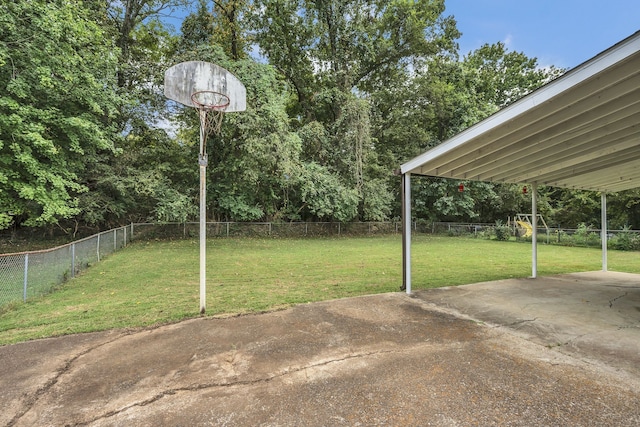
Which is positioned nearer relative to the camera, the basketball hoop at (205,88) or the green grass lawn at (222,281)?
the green grass lawn at (222,281)

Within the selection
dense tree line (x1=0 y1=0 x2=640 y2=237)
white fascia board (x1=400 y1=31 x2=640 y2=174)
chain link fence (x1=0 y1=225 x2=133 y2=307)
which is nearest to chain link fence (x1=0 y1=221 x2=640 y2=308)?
chain link fence (x1=0 y1=225 x2=133 y2=307)

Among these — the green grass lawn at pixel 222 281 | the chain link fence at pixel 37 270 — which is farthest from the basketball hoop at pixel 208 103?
the chain link fence at pixel 37 270

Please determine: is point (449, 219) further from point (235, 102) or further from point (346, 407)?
point (346, 407)

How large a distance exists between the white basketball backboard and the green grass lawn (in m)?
3.26

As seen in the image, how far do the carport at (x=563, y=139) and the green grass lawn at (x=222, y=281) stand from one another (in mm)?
1648

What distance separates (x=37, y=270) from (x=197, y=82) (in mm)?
4512

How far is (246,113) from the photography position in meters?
13.3

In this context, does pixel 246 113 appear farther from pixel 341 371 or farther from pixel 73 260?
pixel 341 371

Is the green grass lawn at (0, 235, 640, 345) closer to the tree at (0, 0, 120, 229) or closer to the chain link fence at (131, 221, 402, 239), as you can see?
the chain link fence at (131, 221, 402, 239)

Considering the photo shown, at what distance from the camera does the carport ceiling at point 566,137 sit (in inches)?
117

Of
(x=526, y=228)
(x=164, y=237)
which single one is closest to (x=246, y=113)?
(x=164, y=237)

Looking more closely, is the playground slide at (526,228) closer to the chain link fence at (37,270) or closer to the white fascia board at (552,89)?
the white fascia board at (552,89)

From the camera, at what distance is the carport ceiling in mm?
2969

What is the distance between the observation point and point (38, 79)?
8703 millimetres
